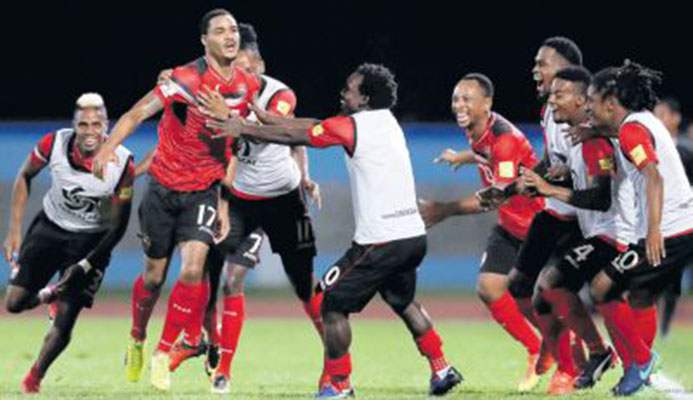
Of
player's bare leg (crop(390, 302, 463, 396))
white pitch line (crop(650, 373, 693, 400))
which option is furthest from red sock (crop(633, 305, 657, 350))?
player's bare leg (crop(390, 302, 463, 396))

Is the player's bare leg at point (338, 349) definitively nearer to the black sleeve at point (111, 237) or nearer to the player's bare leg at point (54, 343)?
the black sleeve at point (111, 237)

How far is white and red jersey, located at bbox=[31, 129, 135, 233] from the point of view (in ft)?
36.8

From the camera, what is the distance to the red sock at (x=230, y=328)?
1118 centimetres

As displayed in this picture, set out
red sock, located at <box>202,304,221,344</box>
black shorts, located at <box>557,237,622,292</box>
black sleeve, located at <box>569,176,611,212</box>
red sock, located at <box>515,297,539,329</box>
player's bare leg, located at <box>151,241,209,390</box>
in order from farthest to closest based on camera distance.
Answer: red sock, located at <box>202,304,221,344</box> → red sock, located at <box>515,297,539,329</box> → player's bare leg, located at <box>151,241,209,390</box> → black shorts, located at <box>557,237,622,292</box> → black sleeve, located at <box>569,176,611,212</box>

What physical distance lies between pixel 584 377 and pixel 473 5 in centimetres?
1686

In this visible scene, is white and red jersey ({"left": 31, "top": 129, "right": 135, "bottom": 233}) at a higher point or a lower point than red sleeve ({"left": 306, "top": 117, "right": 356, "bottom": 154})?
lower

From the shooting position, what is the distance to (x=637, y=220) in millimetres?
10188

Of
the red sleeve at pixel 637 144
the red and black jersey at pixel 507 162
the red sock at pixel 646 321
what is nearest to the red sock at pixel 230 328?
the red and black jersey at pixel 507 162

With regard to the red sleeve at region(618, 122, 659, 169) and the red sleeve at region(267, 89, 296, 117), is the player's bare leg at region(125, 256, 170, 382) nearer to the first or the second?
the red sleeve at region(267, 89, 296, 117)

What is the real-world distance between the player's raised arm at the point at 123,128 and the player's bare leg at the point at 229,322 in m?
1.69

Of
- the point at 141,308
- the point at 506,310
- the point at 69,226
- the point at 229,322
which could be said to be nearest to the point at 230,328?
the point at 229,322

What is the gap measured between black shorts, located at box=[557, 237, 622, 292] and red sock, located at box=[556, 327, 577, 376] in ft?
2.31

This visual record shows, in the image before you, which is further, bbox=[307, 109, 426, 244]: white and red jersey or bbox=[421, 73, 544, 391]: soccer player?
bbox=[421, 73, 544, 391]: soccer player

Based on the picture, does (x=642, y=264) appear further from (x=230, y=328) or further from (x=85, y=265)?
(x=85, y=265)
